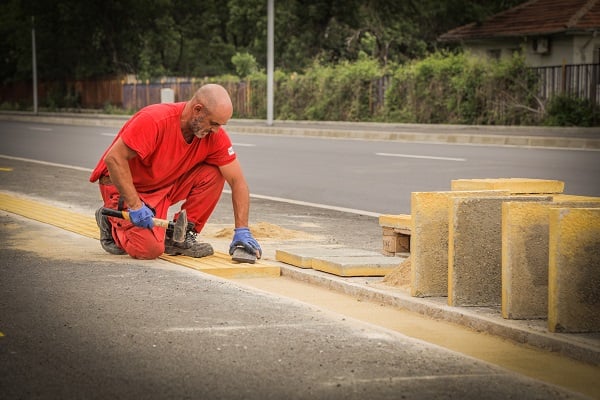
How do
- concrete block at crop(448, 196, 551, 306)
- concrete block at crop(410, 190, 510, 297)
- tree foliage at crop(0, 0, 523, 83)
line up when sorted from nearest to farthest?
concrete block at crop(448, 196, 551, 306) → concrete block at crop(410, 190, 510, 297) → tree foliage at crop(0, 0, 523, 83)

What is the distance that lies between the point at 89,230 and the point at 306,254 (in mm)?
2475

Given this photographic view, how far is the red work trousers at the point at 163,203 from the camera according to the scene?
7.93 meters

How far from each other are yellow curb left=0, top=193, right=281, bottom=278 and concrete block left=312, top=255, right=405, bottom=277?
36cm

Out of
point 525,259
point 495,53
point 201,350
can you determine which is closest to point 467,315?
point 525,259

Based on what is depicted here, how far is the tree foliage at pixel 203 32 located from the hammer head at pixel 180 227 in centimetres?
4308

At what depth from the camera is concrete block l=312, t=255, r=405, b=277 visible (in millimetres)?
7312

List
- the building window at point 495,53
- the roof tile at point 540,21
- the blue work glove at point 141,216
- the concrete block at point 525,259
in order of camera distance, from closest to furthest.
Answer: the concrete block at point 525,259 → the blue work glove at point 141,216 → the roof tile at point 540,21 → the building window at point 495,53

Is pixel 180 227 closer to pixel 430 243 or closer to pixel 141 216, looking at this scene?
pixel 141 216

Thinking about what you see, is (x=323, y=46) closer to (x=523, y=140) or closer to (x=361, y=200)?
(x=523, y=140)

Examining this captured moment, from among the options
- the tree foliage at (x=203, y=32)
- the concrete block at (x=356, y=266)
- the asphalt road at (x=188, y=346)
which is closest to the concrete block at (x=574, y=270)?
the asphalt road at (x=188, y=346)

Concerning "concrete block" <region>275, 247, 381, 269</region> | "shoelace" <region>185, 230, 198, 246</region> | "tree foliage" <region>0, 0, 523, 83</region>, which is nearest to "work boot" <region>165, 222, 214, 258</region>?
"shoelace" <region>185, 230, 198, 246</region>

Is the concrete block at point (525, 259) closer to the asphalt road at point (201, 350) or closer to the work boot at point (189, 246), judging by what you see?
the asphalt road at point (201, 350)

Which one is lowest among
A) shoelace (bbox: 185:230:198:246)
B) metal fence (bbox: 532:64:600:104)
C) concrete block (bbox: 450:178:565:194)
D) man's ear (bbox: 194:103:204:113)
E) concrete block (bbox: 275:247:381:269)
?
concrete block (bbox: 275:247:381:269)

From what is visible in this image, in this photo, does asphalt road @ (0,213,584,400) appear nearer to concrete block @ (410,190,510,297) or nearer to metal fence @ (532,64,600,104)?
concrete block @ (410,190,510,297)
